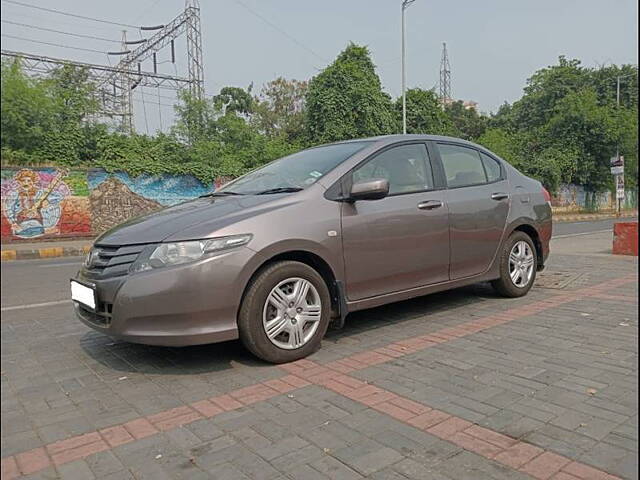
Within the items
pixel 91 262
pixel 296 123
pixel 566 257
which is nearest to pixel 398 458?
pixel 91 262

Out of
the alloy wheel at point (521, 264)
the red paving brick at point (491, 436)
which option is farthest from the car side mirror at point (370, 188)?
the alloy wheel at point (521, 264)

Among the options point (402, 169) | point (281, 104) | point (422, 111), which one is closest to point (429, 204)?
point (402, 169)

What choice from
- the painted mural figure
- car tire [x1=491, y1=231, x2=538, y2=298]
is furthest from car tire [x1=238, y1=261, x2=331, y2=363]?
car tire [x1=491, y1=231, x2=538, y2=298]

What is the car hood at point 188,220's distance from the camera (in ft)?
10.9

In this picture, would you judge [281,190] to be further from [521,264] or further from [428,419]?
[521,264]

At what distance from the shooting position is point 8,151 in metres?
1.01

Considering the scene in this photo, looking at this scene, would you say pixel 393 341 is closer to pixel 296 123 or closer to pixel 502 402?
pixel 502 402

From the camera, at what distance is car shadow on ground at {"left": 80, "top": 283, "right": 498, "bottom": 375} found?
357 centimetres

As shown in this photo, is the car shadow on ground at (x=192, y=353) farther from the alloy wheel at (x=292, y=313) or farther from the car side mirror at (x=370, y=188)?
the car side mirror at (x=370, y=188)

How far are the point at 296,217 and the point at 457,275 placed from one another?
1831 millimetres

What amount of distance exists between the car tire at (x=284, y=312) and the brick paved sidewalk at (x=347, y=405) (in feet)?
0.45

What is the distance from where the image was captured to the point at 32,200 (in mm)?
1207

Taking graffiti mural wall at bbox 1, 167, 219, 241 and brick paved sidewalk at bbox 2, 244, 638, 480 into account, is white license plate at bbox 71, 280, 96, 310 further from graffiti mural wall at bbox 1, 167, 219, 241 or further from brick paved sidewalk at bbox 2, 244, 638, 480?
graffiti mural wall at bbox 1, 167, 219, 241

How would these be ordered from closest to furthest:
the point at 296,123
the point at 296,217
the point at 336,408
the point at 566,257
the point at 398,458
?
the point at 398,458 → the point at 336,408 → the point at 296,217 → the point at 566,257 → the point at 296,123
